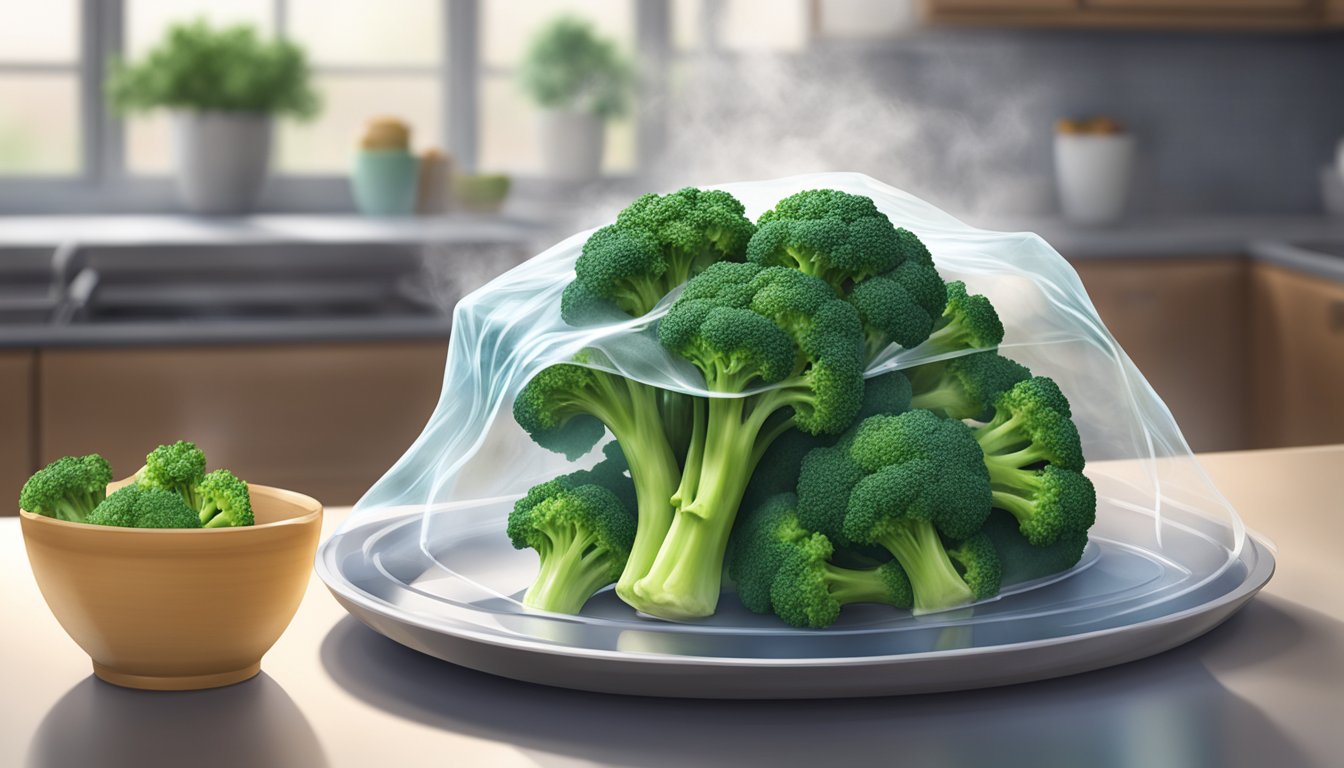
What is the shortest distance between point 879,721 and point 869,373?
0.20m

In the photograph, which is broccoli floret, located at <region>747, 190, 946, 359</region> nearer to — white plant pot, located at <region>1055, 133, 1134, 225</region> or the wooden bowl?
the wooden bowl

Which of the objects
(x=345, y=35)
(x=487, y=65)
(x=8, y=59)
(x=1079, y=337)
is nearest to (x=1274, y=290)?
(x=487, y=65)

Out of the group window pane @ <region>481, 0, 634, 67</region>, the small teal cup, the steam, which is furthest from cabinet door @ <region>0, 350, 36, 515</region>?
the steam

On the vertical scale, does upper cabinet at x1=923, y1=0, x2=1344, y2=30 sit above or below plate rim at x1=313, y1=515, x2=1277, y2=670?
above

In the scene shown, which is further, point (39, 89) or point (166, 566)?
point (39, 89)

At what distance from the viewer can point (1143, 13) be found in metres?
3.66

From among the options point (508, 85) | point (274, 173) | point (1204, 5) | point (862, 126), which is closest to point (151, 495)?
point (274, 173)

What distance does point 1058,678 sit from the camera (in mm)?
734

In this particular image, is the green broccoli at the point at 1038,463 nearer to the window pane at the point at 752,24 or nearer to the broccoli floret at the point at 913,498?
the broccoli floret at the point at 913,498

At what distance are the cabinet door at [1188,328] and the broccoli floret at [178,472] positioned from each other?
2.82 m

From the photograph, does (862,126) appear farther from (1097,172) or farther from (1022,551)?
(1022,551)

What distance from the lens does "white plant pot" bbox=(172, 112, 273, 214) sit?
3402 mm

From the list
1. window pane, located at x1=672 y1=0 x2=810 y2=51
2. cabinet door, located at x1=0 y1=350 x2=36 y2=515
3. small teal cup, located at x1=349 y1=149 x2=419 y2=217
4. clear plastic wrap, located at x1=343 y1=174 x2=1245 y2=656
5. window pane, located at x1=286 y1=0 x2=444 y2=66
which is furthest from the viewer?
window pane, located at x1=672 y1=0 x2=810 y2=51

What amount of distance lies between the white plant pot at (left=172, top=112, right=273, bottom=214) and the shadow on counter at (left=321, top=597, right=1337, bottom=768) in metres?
2.85
